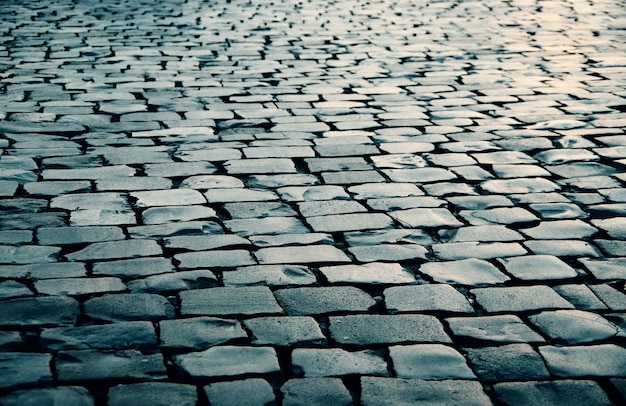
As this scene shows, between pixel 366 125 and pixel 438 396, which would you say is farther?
pixel 366 125

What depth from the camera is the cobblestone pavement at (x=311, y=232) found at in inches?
95.4

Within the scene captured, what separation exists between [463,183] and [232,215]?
1290 mm

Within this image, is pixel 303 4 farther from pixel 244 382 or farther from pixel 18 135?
pixel 244 382

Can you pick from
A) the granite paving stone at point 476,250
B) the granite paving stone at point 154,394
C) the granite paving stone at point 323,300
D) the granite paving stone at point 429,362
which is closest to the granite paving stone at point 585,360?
the granite paving stone at point 429,362

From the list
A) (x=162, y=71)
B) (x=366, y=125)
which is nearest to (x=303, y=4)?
(x=162, y=71)

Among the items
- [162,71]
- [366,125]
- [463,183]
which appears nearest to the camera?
[463,183]

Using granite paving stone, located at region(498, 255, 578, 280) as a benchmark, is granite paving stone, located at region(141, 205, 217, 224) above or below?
above

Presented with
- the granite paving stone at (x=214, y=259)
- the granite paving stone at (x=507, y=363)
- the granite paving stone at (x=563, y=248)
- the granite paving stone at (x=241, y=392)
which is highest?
the granite paving stone at (x=241, y=392)

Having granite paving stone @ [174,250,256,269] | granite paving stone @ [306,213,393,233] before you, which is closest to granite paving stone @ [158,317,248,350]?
granite paving stone @ [174,250,256,269]

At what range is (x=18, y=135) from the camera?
498 cm

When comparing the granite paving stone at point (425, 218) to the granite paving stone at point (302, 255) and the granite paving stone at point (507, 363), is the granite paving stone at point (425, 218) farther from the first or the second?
the granite paving stone at point (507, 363)

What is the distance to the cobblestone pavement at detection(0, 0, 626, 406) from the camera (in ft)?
7.95

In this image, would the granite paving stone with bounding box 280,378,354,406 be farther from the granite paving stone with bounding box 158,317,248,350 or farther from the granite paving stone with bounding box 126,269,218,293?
the granite paving stone with bounding box 126,269,218,293

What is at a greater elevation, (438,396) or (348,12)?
(438,396)
